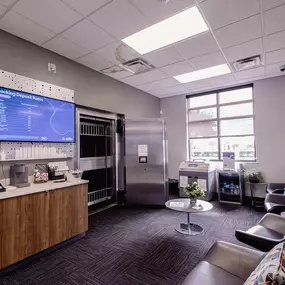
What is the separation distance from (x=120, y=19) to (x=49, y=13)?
896 millimetres

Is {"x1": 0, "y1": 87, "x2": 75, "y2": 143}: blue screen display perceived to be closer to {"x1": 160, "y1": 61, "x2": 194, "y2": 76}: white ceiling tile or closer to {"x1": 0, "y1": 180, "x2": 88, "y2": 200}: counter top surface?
{"x1": 0, "y1": 180, "x2": 88, "y2": 200}: counter top surface

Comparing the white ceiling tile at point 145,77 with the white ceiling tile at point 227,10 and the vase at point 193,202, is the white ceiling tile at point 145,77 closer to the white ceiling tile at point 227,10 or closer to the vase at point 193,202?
the white ceiling tile at point 227,10

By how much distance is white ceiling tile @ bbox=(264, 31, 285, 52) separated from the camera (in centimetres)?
296

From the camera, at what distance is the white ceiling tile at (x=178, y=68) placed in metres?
3.87

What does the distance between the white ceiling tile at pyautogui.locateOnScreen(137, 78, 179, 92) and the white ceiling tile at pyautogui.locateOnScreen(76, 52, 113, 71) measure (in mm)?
1499

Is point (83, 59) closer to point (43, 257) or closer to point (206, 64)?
point (206, 64)

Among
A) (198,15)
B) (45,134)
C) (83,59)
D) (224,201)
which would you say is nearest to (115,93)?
(83,59)

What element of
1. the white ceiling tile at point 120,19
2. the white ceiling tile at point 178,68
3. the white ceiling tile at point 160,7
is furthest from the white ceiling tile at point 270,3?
the white ceiling tile at point 178,68

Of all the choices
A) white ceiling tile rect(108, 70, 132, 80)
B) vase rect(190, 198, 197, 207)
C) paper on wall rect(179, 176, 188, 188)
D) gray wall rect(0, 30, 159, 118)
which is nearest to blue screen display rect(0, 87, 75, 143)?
gray wall rect(0, 30, 159, 118)

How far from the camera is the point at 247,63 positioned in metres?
3.86

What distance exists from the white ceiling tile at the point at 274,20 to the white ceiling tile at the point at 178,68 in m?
1.40

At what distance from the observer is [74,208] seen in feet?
9.44

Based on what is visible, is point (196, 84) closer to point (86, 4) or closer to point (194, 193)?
point (194, 193)

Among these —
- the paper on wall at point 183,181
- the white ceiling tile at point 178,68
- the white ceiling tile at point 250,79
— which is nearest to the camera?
the white ceiling tile at point 178,68
